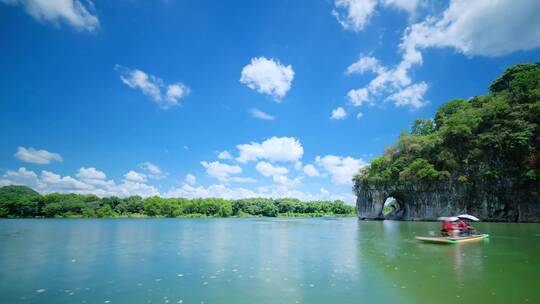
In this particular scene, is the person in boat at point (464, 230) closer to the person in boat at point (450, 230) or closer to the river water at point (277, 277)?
the person in boat at point (450, 230)

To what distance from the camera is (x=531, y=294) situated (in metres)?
8.54

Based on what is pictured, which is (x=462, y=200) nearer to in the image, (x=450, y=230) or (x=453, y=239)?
(x=450, y=230)

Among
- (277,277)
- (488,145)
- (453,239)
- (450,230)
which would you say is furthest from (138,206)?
(277,277)

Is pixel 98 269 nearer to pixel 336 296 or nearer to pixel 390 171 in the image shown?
pixel 336 296

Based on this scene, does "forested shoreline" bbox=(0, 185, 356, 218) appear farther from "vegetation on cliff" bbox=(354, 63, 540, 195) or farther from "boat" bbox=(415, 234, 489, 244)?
"boat" bbox=(415, 234, 489, 244)

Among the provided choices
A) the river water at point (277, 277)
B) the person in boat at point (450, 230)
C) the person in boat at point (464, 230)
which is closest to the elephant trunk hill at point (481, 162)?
the person in boat at point (464, 230)

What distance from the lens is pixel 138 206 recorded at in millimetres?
110375

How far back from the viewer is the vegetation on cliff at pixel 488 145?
42.8 m

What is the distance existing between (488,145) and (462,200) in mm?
10000

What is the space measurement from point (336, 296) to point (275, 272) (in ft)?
13.1

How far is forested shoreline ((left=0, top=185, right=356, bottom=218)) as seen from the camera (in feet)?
305

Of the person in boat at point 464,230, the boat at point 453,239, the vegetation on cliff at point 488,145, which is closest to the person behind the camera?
the boat at point 453,239

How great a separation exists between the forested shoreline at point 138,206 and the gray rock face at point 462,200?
6855cm

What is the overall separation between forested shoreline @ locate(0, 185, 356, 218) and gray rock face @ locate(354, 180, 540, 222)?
68.6 metres
